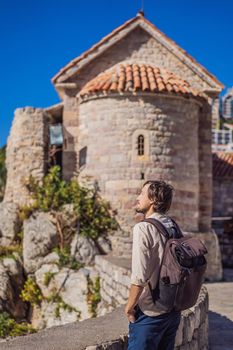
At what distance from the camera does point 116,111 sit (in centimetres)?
1347

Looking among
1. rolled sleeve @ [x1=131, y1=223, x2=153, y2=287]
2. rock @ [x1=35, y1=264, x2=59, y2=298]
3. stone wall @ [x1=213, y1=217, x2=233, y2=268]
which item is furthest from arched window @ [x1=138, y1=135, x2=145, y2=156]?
rolled sleeve @ [x1=131, y1=223, x2=153, y2=287]

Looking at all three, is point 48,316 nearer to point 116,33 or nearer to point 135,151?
point 135,151

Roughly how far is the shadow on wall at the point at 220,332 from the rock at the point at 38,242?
19.4ft

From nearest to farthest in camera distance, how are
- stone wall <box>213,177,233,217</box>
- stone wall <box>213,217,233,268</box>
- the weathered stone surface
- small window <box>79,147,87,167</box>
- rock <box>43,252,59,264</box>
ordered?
the weathered stone surface, rock <box>43,252,59,264</box>, small window <box>79,147,87,167</box>, stone wall <box>213,217,233,268</box>, stone wall <box>213,177,233,217</box>

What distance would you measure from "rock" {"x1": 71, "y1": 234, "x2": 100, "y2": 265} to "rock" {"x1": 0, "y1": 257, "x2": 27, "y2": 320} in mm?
1536

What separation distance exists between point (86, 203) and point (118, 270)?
3671 mm

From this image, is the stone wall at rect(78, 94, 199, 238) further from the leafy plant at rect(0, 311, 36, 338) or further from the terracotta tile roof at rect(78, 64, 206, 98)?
the leafy plant at rect(0, 311, 36, 338)

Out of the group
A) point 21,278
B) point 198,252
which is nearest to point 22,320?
point 21,278

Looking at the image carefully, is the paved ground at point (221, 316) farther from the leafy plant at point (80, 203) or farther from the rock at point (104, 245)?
the leafy plant at point (80, 203)

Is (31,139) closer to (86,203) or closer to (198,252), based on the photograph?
(86,203)

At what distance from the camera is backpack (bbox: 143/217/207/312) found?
3682 mm

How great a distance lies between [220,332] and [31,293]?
690 centimetres

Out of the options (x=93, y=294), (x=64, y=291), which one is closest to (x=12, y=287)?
(x=64, y=291)

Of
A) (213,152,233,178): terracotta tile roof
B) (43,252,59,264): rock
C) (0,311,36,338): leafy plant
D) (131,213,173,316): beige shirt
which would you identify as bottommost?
(0,311,36,338): leafy plant
